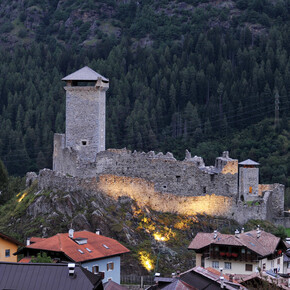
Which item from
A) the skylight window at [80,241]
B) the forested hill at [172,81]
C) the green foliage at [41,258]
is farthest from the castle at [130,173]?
the forested hill at [172,81]

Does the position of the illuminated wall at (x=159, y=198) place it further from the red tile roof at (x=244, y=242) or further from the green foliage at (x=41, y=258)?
the green foliage at (x=41, y=258)

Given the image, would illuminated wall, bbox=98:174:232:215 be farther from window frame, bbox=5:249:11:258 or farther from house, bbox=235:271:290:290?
house, bbox=235:271:290:290

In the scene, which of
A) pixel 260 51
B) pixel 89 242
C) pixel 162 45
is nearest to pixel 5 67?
pixel 162 45

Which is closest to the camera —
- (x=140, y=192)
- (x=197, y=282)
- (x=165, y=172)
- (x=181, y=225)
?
(x=197, y=282)

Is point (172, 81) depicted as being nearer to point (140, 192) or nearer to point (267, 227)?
point (267, 227)

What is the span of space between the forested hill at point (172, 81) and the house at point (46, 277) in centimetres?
7433

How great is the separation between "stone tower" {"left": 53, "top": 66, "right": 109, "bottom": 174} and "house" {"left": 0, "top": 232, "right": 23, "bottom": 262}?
16002mm

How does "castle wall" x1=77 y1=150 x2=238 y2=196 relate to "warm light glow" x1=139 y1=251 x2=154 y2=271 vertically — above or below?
above

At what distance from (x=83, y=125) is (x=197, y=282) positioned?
25813mm

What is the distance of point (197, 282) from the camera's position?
53.7m

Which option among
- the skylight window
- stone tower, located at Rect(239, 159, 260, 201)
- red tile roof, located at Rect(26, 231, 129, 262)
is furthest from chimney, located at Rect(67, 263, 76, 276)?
stone tower, located at Rect(239, 159, 260, 201)

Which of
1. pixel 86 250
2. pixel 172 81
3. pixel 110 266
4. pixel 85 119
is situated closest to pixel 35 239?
pixel 86 250

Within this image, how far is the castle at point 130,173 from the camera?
238 feet

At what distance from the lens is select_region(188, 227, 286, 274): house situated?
211ft
